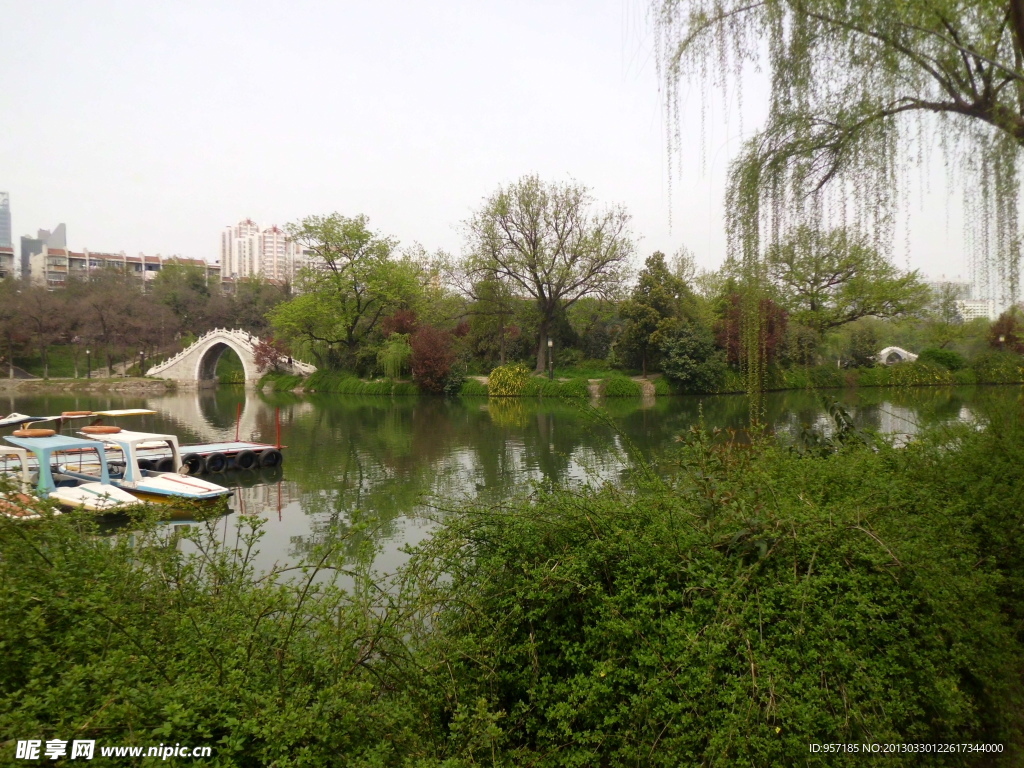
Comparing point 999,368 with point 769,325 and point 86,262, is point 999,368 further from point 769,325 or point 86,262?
point 86,262

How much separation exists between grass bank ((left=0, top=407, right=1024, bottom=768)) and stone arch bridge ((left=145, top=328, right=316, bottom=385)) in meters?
40.2

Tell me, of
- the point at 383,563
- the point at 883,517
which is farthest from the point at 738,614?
the point at 383,563

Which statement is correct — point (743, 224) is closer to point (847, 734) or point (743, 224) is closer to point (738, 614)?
point (738, 614)

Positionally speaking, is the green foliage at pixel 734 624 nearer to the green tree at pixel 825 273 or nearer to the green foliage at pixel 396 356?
the green tree at pixel 825 273

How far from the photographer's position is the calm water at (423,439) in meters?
6.57

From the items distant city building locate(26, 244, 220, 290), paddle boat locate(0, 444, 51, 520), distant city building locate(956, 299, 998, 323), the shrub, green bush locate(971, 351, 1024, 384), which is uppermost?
distant city building locate(26, 244, 220, 290)

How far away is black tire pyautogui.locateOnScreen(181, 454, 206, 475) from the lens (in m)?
13.2

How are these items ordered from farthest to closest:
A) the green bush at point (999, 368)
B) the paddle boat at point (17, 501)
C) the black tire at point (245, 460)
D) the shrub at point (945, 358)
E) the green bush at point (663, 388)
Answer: the green bush at point (663, 388), the black tire at point (245, 460), the shrub at point (945, 358), the green bush at point (999, 368), the paddle boat at point (17, 501)

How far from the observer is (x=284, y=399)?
111 feet

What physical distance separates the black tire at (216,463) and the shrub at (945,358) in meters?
12.6

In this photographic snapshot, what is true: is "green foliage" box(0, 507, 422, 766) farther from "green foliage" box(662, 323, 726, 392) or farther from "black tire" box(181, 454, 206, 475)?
"green foliage" box(662, 323, 726, 392)

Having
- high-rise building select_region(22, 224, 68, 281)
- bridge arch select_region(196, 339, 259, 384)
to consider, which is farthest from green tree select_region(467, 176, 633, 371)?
high-rise building select_region(22, 224, 68, 281)

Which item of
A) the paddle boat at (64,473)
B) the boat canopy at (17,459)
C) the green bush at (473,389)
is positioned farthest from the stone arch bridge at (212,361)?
the boat canopy at (17,459)

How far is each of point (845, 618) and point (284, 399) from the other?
3429cm
